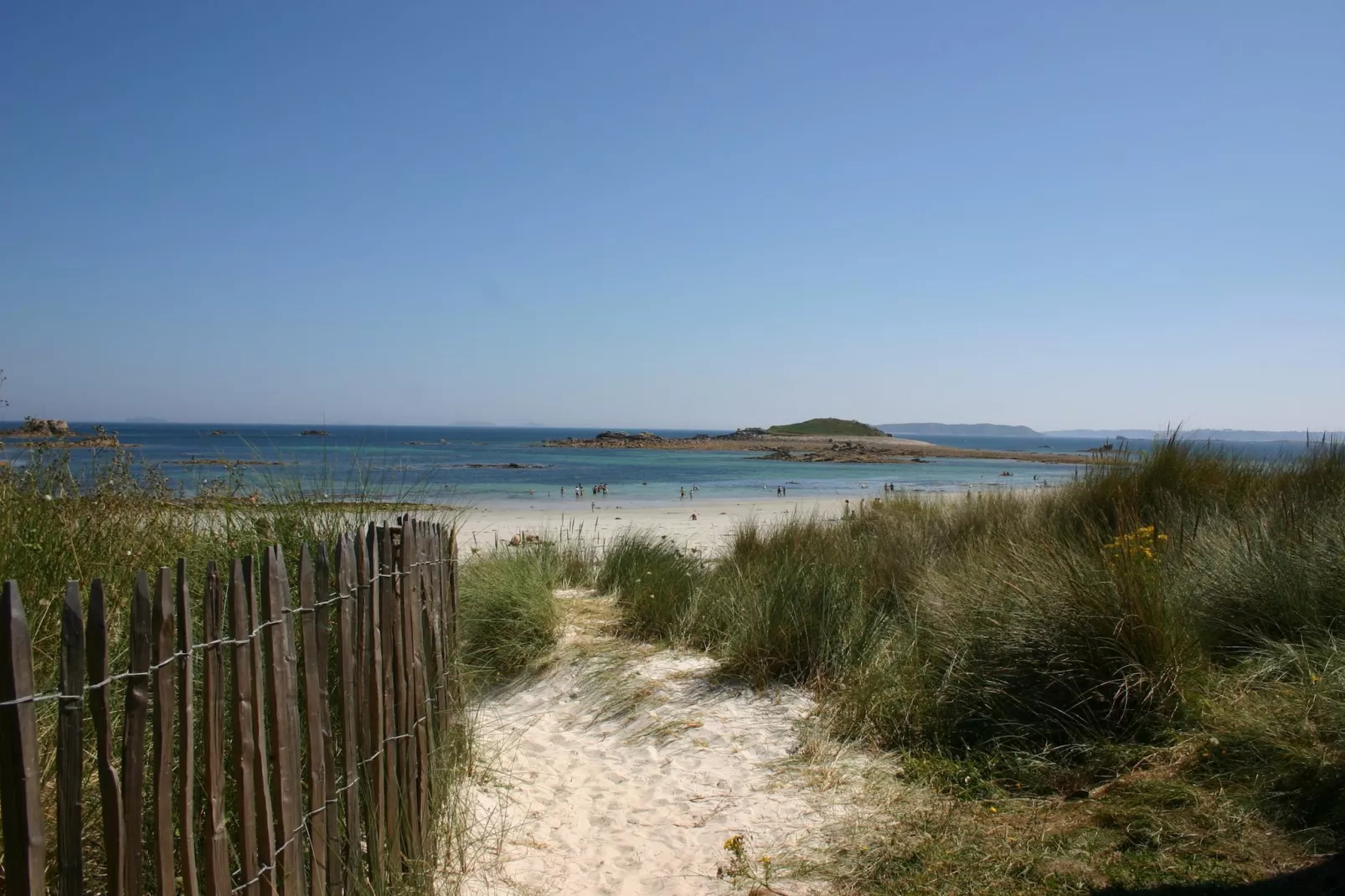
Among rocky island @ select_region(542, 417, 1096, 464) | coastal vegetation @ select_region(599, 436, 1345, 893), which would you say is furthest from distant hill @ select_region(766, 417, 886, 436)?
coastal vegetation @ select_region(599, 436, 1345, 893)

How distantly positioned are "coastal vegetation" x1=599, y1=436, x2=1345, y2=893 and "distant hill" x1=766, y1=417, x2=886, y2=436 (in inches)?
3850

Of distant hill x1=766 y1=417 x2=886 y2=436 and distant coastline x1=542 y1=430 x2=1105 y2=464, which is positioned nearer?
distant coastline x1=542 y1=430 x2=1105 y2=464

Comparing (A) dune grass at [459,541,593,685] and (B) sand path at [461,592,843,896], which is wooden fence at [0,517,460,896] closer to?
(B) sand path at [461,592,843,896]

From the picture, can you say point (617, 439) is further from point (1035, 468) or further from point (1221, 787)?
point (1221, 787)

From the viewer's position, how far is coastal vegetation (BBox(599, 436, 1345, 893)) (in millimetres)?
3734

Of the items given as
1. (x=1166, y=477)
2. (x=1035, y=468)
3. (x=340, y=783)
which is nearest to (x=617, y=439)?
(x=1035, y=468)

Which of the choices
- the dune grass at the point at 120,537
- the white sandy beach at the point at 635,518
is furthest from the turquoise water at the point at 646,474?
the dune grass at the point at 120,537

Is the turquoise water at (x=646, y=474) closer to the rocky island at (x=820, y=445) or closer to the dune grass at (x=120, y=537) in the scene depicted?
the rocky island at (x=820, y=445)

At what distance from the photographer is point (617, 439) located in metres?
85.3

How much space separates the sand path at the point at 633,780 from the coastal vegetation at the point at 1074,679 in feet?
1.19

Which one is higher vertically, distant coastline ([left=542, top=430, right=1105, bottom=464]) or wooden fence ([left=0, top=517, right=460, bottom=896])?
wooden fence ([left=0, top=517, right=460, bottom=896])

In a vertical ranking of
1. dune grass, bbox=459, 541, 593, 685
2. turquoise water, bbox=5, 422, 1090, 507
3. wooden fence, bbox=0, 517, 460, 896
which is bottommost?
turquoise water, bbox=5, 422, 1090, 507

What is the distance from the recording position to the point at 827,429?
113m

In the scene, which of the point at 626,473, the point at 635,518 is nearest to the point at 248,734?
the point at 635,518
